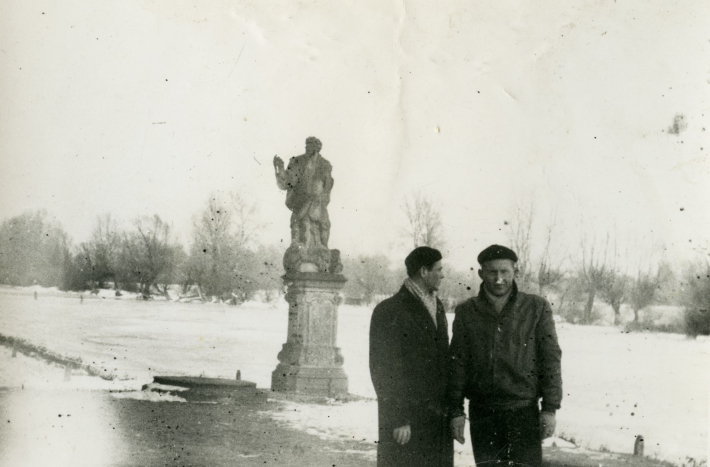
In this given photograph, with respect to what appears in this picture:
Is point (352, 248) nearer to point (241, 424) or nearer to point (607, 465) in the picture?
point (241, 424)

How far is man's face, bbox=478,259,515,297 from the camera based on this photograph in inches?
163

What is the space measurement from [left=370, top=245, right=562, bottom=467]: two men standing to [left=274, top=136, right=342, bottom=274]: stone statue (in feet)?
16.3

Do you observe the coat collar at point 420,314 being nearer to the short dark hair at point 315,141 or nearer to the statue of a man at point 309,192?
the statue of a man at point 309,192

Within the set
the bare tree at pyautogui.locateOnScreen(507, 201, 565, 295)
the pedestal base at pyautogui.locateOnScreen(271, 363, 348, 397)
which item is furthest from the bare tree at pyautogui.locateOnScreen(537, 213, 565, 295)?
the pedestal base at pyautogui.locateOnScreen(271, 363, 348, 397)

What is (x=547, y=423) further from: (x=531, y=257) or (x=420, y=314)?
(x=531, y=257)

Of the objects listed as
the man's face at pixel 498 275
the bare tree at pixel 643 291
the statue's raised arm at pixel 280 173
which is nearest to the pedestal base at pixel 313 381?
the statue's raised arm at pixel 280 173

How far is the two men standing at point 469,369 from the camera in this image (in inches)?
162

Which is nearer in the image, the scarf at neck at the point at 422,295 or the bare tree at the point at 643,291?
the scarf at neck at the point at 422,295

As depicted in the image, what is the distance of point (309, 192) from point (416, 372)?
5.42 meters

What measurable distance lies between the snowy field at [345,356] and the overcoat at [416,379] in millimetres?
1913

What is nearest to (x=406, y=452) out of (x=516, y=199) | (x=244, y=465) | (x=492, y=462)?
(x=492, y=462)

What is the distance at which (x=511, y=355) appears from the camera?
413 centimetres

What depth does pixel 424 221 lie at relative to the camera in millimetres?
8797

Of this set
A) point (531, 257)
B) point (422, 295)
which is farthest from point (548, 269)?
point (422, 295)
